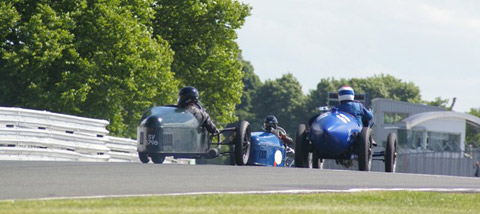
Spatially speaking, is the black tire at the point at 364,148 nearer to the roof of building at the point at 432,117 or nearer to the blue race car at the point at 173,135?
the blue race car at the point at 173,135

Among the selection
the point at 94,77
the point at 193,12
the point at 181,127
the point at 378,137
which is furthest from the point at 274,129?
the point at 378,137

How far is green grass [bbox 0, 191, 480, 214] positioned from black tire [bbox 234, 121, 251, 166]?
19.4 feet

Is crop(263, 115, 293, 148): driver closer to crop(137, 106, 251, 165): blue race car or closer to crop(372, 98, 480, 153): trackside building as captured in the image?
crop(137, 106, 251, 165): blue race car

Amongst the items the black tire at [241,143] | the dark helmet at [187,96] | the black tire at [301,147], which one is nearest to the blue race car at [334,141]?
the black tire at [301,147]

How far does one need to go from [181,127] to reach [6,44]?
22911mm

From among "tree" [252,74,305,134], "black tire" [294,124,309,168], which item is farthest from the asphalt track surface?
"tree" [252,74,305,134]

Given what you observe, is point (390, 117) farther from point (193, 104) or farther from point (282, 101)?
point (193, 104)

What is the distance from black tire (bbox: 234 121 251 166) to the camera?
58.5 feet

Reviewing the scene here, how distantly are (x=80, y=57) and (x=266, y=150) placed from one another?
19762 mm

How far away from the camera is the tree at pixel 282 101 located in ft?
352

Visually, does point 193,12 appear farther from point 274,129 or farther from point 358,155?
point 358,155

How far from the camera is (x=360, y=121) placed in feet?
62.3

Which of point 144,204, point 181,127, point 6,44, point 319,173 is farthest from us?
point 6,44

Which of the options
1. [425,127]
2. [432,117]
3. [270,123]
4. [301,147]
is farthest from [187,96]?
[425,127]
